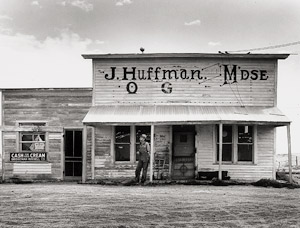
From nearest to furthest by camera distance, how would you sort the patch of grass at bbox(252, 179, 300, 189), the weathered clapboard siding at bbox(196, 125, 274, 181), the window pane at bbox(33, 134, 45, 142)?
the patch of grass at bbox(252, 179, 300, 189)
the weathered clapboard siding at bbox(196, 125, 274, 181)
the window pane at bbox(33, 134, 45, 142)

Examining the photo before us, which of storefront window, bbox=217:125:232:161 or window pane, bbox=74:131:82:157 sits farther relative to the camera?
window pane, bbox=74:131:82:157

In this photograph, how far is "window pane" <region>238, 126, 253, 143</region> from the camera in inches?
689

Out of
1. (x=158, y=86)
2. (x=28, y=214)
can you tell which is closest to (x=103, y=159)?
(x=158, y=86)

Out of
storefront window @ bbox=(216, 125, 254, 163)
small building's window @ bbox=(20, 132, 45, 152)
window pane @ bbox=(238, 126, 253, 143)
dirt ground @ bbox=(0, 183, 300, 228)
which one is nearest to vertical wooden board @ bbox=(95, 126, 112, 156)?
small building's window @ bbox=(20, 132, 45, 152)

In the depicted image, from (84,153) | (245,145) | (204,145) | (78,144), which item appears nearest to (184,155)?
(204,145)

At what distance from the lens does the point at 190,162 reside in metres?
17.5

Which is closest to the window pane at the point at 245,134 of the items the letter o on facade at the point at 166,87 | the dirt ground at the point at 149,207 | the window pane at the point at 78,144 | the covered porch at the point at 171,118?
the covered porch at the point at 171,118

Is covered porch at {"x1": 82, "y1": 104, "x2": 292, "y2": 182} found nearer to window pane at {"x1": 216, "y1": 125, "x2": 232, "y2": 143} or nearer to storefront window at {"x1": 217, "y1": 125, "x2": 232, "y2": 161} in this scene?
storefront window at {"x1": 217, "y1": 125, "x2": 232, "y2": 161}

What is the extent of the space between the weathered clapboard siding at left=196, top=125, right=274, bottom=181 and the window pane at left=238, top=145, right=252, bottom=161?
1.01 ft

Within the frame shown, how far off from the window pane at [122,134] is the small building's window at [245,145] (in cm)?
472

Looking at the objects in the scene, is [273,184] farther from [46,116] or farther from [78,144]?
[46,116]

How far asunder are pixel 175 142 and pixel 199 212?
777 centimetres

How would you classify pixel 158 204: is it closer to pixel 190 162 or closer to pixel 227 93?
pixel 190 162

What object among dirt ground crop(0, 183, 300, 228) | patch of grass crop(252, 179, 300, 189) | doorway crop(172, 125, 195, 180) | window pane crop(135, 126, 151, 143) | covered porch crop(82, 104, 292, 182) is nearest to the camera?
dirt ground crop(0, 183, 300, 228)
